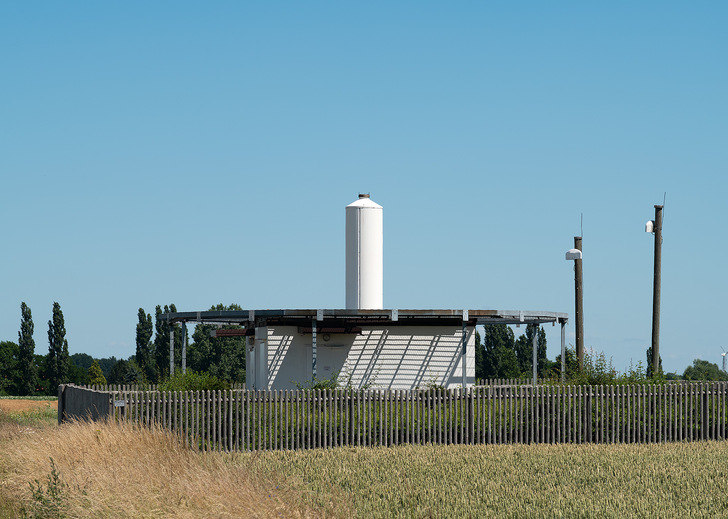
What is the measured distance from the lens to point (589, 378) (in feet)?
76.1

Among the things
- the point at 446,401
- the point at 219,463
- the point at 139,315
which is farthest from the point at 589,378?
the point at 139,315

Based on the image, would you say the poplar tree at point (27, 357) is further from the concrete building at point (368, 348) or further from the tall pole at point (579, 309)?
the tall pole at point (579, 309)

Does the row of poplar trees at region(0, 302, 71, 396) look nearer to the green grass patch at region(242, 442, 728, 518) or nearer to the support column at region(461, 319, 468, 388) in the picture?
the support column at region(461, 319, 468, 388)

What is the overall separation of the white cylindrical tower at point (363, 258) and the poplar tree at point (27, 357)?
40116mm

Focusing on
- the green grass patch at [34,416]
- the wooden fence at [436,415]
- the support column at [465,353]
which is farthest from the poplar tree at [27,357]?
the wooden fence at [436,415]

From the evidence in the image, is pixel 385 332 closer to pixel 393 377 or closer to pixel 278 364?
pixel 393 377

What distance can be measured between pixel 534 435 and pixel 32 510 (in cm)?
1276

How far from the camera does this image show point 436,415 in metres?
20.9

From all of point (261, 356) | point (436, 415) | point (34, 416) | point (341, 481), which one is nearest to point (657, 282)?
point (436, 415)

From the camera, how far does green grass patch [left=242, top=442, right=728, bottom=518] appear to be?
11742 millimetres

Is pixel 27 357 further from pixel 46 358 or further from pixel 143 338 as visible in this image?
pixel 143 338

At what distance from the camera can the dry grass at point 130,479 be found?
9984 mm

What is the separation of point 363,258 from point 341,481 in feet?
53.7

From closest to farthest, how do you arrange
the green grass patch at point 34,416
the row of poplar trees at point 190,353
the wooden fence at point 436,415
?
the wooden fence at point 436,415, the green grass patch at point 34,416, the row of poplar trees at point 190,353
